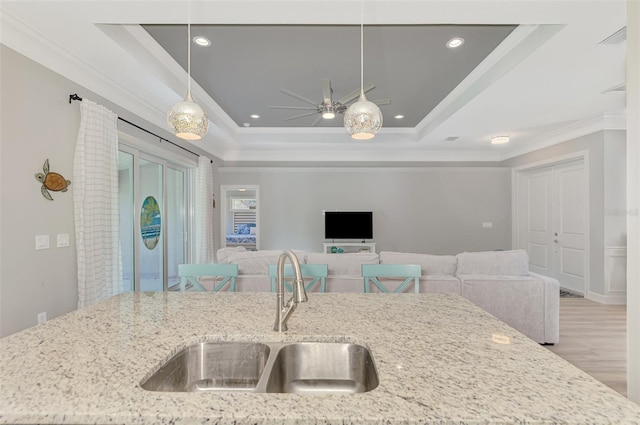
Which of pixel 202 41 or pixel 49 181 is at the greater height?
pixel 202 41

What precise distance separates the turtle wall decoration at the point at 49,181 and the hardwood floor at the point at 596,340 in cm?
461

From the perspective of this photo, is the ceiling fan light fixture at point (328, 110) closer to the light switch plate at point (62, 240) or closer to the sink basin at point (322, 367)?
the light switch plate at point (62, 240)

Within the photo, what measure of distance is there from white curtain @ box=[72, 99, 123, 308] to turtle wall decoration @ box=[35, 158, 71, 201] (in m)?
0.15

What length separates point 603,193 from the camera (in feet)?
15.1

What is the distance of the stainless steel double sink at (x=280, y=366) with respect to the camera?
116cm

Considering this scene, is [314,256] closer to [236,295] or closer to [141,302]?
[236,295]

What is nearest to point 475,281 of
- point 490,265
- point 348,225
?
point 490,265

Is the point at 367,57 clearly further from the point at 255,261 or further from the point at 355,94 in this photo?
the point at 255,261

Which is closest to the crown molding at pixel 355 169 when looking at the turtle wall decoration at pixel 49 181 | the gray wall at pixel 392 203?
the gray wall at pixel 392 203

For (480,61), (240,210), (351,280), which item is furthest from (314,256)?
(240,210)

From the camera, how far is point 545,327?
318 cm

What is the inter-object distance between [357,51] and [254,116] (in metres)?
2.62

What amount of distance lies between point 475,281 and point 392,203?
4.02 m

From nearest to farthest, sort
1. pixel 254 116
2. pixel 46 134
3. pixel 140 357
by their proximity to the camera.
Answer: pixel 140 357 → pixel 46 134 → pixel 254 116
